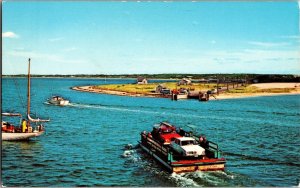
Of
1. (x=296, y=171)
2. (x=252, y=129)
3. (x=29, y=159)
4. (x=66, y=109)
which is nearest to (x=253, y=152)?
(x=296, y=171)

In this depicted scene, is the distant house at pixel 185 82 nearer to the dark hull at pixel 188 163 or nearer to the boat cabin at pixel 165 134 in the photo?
the boat cabin at pixel 165 134

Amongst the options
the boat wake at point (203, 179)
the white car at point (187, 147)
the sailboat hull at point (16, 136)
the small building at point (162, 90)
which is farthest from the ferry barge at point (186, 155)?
the small building at point (162, 90)

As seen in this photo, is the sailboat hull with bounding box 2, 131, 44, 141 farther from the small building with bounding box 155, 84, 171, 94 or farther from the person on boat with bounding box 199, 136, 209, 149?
the small building with bounding box 155, 84, 171, 94

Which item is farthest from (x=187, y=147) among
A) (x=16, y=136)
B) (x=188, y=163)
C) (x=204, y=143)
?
(x=16, y=136)

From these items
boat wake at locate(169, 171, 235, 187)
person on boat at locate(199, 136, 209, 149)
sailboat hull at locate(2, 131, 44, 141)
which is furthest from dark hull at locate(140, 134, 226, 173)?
sailboat hull at locate(2, 131, 44, 141)

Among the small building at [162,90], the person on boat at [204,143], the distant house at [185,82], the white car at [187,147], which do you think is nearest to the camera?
the white car at [187,147]
